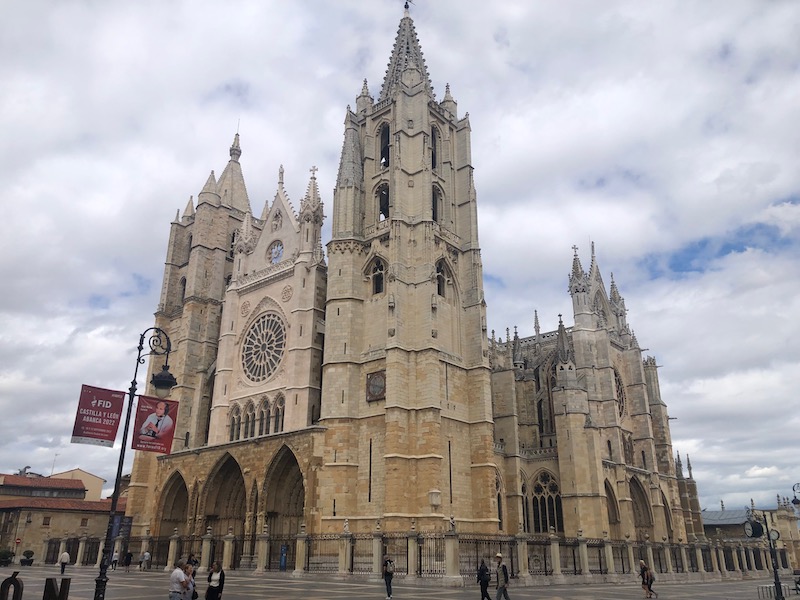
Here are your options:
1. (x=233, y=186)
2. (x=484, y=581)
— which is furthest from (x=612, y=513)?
(x=233, y=186)

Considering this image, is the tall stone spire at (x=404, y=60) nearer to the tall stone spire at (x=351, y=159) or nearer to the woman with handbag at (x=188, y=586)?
the tall stone spire at (x=351, y=159)

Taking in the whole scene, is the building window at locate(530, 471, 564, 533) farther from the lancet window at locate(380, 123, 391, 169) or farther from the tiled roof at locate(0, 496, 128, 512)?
the tiled roof at locate(0, 496, 128, 512)

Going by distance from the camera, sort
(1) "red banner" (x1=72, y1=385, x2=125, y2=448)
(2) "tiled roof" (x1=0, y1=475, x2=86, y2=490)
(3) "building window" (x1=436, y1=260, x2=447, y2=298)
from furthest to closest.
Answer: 1. (2) "tiled roof" (x1=0, y1=475, x2=86, y2=490)
2. (3) "building window" (x1=436, y1=260, x2=447, y2=298)
3. (1) "red banner" (x1=72, y1=385, x2=125, y2=448)

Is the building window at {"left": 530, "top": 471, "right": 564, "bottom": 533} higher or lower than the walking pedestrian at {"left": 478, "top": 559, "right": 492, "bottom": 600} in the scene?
higher

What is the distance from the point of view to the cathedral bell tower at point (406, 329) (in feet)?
103

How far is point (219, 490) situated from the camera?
37.6 meters

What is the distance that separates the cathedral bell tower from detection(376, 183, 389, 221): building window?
0.07m

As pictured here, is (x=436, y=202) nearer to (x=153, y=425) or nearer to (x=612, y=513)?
(x=612, y=513)

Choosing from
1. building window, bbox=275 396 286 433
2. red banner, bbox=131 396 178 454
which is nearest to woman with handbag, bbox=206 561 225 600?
red banner, bbox=131 396 178 454

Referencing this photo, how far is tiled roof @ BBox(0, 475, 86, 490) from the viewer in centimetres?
5961

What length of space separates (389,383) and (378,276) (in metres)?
7.17

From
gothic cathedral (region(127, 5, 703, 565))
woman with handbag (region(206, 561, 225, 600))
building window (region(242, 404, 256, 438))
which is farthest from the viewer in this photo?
building window (region(242, 404, 256, 438))

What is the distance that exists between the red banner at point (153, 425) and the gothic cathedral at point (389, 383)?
16.1 m

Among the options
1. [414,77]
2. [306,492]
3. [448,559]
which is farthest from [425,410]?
[414,77]
